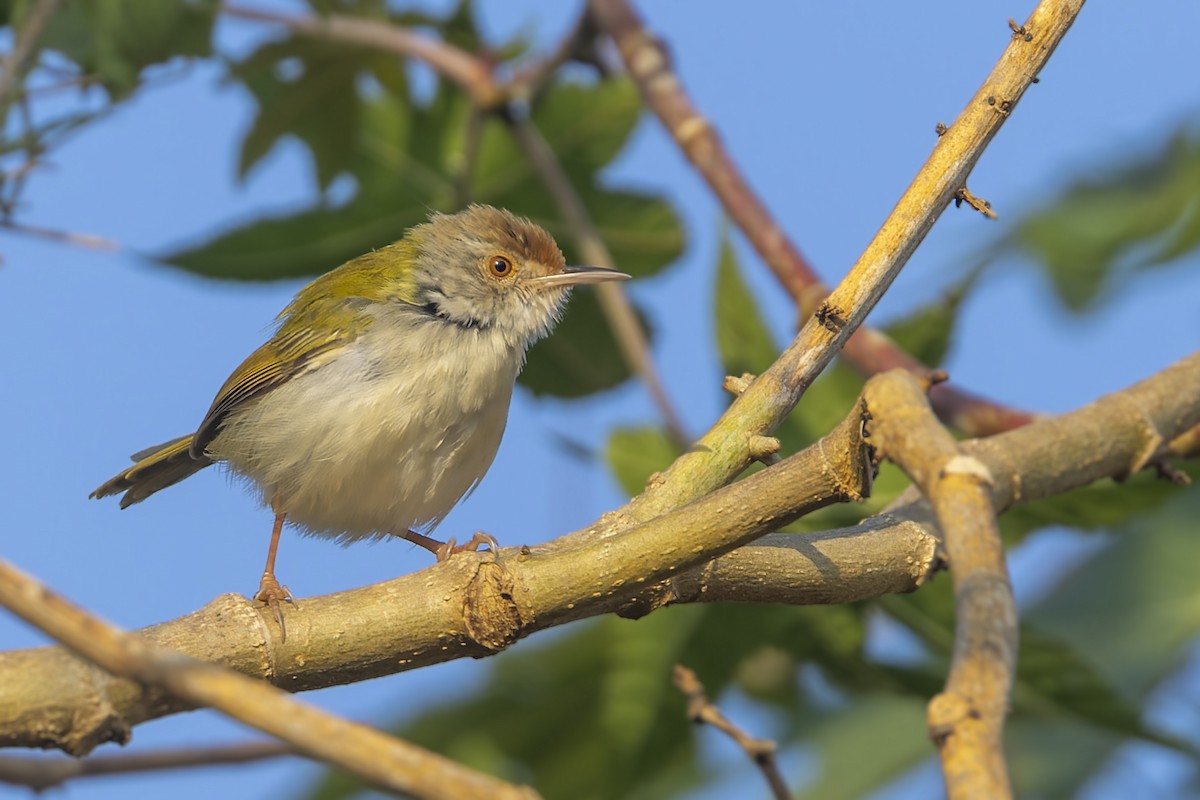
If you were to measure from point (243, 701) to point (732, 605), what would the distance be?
9.48 ft

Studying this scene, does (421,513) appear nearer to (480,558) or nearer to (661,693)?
(661,693)

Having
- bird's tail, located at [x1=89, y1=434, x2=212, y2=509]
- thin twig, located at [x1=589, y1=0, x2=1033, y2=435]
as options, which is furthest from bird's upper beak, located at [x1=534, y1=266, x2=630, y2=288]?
bird's tail, located at [x1=89, y1=434, x2=212, y2=509]

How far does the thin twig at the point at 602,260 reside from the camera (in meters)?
4.24

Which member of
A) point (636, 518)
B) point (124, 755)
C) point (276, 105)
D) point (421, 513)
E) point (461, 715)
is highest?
point (276, 105)

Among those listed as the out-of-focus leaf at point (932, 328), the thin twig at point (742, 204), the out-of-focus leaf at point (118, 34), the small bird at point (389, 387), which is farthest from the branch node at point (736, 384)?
the out-of-focus leaf at point (118, 34)

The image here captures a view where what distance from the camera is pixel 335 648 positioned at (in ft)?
8.36

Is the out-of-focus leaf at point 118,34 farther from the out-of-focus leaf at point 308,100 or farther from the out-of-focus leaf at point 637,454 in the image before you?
the out-of-focus leaf at point 637,454

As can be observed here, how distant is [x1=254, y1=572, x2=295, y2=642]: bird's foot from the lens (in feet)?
8.31

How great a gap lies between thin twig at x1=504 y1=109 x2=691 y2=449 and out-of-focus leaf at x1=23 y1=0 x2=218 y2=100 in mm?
1260

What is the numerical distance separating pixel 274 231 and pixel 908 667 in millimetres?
2727

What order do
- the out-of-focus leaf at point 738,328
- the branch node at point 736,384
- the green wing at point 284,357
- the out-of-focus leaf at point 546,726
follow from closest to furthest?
1. the branch node at point 736,384
2. the out-of-focus leaf at point 738,328
3. the out-of-focus leaf at point 546,726
4. the green wing at point 284,357

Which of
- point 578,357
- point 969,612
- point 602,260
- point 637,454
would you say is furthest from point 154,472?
point 969,612

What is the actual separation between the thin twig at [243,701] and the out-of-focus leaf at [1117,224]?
11.6ft

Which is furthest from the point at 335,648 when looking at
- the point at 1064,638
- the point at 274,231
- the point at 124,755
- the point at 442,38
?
the point at 442,38
